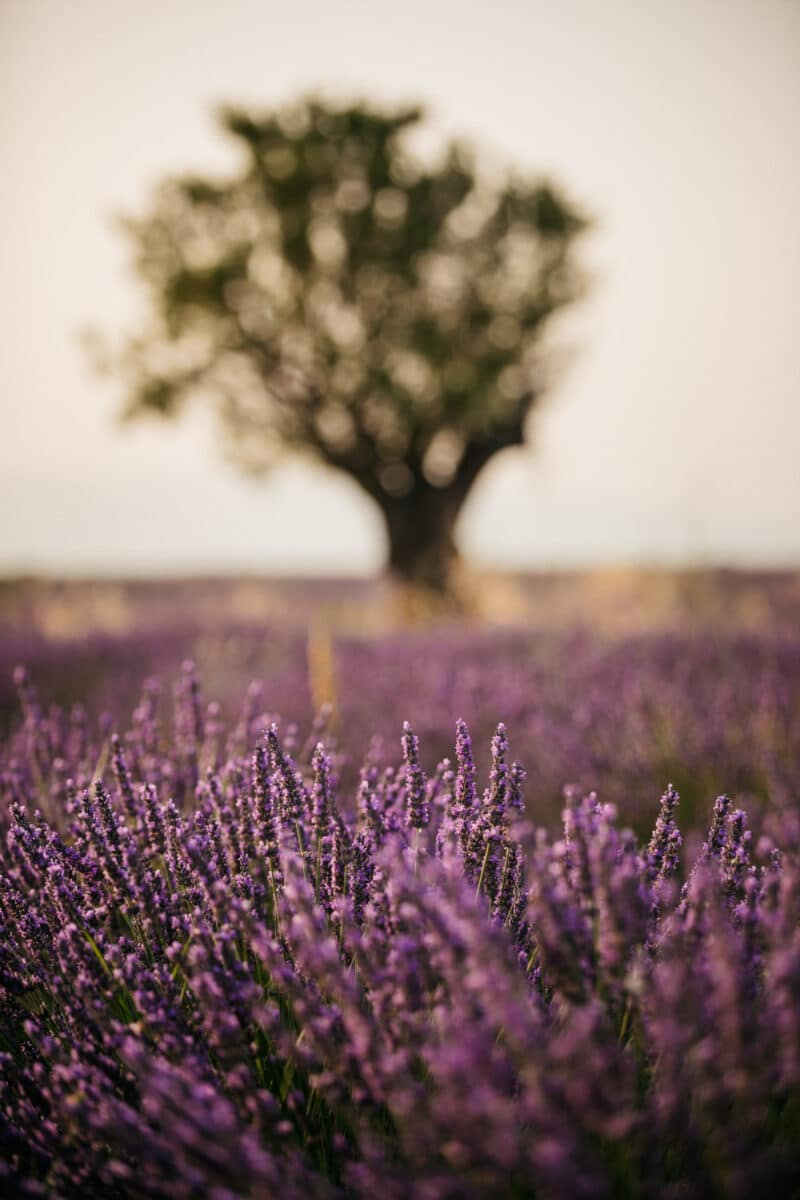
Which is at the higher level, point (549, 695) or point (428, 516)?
point (428, 516)

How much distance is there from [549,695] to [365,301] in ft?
32.0

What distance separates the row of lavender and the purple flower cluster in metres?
1.80

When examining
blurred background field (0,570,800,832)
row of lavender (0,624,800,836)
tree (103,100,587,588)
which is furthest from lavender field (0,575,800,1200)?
tree (103,100,587,588)

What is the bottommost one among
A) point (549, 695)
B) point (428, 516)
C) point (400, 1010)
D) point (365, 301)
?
point (549, 695)

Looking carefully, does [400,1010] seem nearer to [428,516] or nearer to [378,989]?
[378,989]

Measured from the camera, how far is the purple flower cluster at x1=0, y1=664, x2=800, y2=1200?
0.90m

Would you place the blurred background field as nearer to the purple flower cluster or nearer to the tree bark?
the purple flower cluster

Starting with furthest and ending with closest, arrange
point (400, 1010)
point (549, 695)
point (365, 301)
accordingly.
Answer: point (365, 301)
point (549, 695)
point (400, 1010)

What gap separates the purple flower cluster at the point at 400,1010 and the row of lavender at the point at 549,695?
1.80 m

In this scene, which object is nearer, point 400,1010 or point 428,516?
point 400,1010

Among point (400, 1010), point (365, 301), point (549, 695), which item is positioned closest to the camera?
point (400, 1010)

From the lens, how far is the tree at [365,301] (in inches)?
482

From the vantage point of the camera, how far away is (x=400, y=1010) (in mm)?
1129

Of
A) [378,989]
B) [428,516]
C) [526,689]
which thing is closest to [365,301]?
[428,516]
